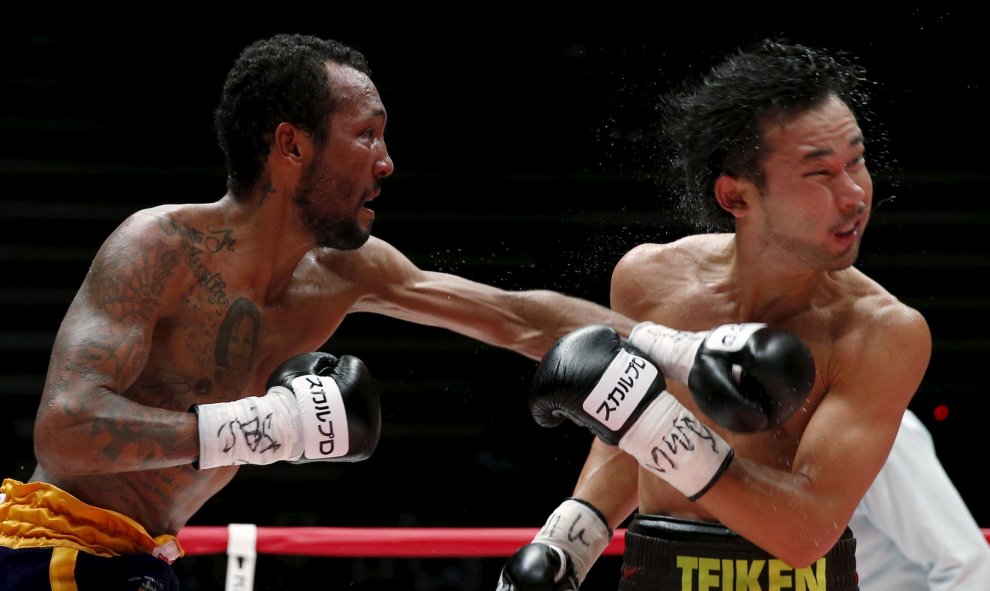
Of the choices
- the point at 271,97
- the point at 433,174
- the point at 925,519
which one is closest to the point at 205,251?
the point at 271,97

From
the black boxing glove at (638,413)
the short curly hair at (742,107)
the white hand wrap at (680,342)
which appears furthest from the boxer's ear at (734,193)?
the black boxing glove at (638,413)

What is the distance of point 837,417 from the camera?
1.84 m

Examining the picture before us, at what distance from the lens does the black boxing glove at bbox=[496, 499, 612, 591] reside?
6.53 feet

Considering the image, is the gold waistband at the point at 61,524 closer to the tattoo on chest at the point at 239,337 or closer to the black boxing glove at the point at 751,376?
the tattoo on chest at the point at 239,337

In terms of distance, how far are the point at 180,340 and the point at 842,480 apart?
116cm

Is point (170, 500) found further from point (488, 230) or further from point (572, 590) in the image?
point (488, 230)

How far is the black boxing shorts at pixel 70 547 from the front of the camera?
189cm

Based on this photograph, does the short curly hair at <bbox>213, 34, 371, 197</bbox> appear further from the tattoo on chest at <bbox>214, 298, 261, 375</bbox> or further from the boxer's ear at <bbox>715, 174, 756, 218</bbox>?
the boxer's ear at <bbox>715, 174, 756, 218</bbox>

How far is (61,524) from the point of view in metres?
1.93

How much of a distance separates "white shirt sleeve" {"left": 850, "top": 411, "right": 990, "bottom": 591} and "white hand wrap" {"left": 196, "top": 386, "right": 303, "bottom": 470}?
4.67 feet

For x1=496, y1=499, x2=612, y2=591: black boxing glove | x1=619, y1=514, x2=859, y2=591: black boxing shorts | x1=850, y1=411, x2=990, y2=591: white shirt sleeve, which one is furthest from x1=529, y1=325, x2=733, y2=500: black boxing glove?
x1=850, y1=411, x2=990, y2=591: white shirt sleeve

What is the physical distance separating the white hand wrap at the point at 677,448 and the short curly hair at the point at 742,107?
0.48m

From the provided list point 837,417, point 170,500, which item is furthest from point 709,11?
point 170,500

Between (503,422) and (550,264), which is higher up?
(550,264)
